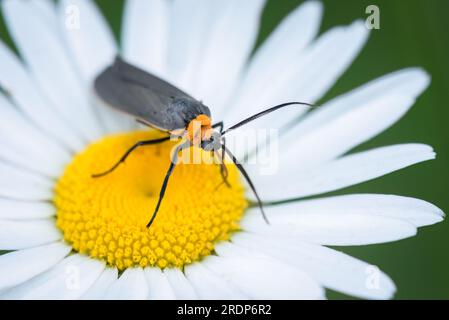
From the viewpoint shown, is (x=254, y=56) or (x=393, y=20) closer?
(x=254, y=56)

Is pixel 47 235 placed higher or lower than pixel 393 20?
lower

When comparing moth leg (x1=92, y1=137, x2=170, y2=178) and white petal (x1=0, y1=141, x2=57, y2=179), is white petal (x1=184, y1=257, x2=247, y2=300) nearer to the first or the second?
moth leg (x1=92, y1=137, x2=170, y2=178)

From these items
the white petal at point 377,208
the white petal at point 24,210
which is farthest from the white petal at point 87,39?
the white petal at point 377,208

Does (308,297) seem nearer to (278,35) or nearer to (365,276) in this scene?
(365,276)

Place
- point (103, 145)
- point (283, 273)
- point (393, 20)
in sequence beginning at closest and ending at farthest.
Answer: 1. point (283, 273)
2. point (103, 145)
3. point (393, 20)

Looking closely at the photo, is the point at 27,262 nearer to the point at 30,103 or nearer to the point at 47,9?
the point at 30,103
